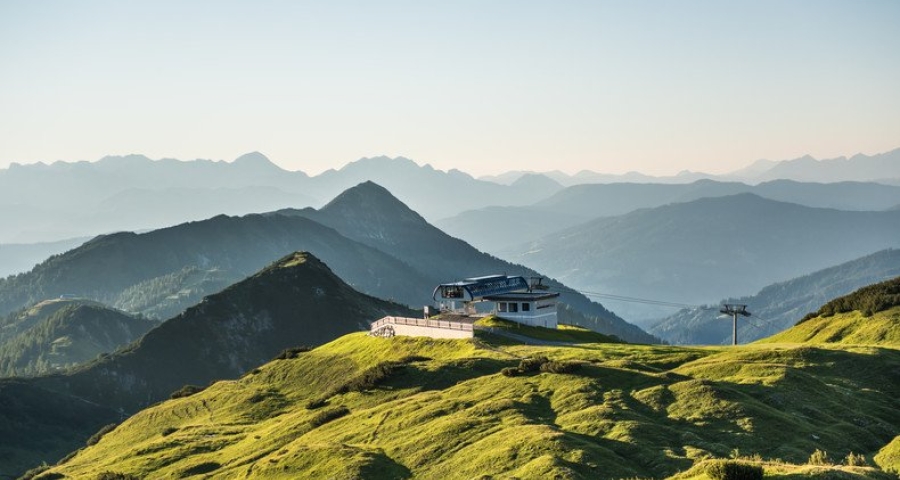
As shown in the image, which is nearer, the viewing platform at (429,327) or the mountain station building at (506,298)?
the viewing platform at (429,327)

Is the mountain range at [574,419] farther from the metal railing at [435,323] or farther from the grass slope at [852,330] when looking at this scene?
the metal railing at [435,323]

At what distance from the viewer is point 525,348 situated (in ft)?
341

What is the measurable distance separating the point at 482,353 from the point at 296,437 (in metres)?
23.8

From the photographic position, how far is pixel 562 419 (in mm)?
70875

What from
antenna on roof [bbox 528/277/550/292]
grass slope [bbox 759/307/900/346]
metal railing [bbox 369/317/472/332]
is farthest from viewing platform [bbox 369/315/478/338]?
grass slope [bbox 759/307/900/346]

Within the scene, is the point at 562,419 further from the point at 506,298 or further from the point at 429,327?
the point at 506,298

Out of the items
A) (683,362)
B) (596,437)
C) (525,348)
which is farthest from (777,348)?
(596,437)

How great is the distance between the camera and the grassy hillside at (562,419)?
196 ft

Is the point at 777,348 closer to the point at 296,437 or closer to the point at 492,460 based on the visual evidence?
the point at 492,460

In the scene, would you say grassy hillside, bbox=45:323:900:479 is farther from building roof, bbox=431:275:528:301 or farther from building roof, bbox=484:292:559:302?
building roof, bbox=431:275:528:301

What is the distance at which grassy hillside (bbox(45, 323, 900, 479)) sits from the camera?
59.9 meters

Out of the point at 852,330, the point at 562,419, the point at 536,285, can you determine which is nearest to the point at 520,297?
the point at 536,285

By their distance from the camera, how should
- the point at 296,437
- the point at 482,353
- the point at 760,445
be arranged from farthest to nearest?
the point at 482,353, the point at 296,437, the point at 760,445

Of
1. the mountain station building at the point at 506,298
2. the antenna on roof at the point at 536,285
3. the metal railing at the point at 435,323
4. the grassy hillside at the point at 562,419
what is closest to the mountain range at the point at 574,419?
the grassy hillside at the point at 562,419
